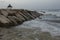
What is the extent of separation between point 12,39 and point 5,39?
394 millimetres

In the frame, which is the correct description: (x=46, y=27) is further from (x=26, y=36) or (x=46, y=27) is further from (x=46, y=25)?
(x=26, y=36)

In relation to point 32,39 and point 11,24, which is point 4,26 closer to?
point 11,24

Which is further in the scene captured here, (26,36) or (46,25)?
(46,25)

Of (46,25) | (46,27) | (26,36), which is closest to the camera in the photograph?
(26,36)

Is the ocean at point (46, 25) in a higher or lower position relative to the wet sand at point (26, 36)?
lower

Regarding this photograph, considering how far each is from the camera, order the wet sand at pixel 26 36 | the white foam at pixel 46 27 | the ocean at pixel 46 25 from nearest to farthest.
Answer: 1. the wet sand at pixel 26 36
2. the white foam at pixel 46 27
3. the ocean at pixel 46 25

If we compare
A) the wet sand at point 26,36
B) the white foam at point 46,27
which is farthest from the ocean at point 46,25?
the wet sand at point 26,36

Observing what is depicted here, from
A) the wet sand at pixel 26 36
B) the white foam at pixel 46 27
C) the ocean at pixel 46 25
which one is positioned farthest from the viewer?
the ocean at pixel 46 25

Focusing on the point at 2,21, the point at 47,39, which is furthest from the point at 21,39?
the point at 2,21

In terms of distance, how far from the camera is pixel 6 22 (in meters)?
13.3

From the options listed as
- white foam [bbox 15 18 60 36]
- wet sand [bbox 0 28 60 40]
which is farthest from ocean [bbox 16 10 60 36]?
wet sand [bbox 0 28 60 40]

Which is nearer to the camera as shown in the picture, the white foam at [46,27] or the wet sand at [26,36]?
the wet sand at [26,36]

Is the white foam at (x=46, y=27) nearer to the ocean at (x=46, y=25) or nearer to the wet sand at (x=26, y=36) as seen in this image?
the ocean at (x=46, y=25)

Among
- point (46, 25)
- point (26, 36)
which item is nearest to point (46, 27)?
point (46, 25)
